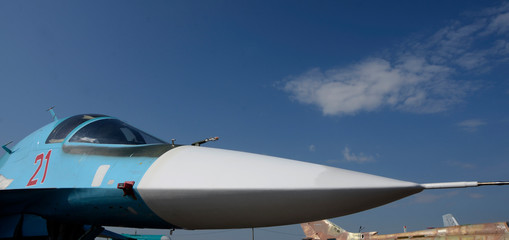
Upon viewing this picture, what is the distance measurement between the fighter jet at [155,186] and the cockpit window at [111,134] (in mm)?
13

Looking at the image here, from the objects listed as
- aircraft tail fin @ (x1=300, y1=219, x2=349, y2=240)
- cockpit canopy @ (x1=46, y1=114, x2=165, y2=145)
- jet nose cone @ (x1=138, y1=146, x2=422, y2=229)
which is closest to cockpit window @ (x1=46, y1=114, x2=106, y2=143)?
cockpit canopy @ (x1=46, y1=114, x2=165, y2=145)

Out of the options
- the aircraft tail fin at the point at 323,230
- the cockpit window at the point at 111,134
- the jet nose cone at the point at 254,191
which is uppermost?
the cockpit window at the point at 111,134

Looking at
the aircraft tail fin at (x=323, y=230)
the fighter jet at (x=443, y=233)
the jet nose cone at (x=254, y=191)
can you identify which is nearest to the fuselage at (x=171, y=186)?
the jet nose cone at (x=254, y=191)

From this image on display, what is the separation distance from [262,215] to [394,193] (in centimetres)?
110

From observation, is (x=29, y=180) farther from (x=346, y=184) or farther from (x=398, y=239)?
(x=398, y=239)

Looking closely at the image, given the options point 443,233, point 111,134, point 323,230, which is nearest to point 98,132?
point 111,134

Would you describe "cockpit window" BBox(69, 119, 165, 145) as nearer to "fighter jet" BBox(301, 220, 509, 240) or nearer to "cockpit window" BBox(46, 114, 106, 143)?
"cockpit window" BBox(46, 114, 106, 143)

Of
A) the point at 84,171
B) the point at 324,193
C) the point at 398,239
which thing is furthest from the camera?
the point at 398,239

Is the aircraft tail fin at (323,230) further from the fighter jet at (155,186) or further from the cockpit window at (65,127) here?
the fighter jet at (155,186)

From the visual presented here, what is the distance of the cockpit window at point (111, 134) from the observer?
436cm

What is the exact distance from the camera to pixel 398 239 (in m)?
21.6

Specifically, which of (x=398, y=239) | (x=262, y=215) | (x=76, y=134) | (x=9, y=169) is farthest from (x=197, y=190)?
(x=398, y=239)

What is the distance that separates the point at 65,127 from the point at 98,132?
0.79 metres

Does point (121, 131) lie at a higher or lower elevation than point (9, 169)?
higher
